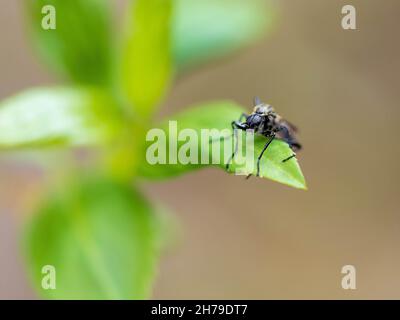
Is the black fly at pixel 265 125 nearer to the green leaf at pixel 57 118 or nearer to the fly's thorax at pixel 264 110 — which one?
the fly's thorax at pixel 264 110

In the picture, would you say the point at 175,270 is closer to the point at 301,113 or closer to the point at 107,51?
the point at 301,113

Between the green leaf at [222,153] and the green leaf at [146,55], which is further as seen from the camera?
the green leaf at [146,55]

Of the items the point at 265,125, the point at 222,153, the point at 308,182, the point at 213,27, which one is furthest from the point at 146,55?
the point at 308,182

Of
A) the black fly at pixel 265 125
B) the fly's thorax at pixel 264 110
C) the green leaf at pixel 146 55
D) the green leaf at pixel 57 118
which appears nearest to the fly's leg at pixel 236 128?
the black fly at pixel 265 125

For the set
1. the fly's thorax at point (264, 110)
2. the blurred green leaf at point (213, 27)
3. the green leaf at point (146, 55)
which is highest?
the blurred green leaf at point (213, 27)

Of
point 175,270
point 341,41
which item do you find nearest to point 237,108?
point 175,270

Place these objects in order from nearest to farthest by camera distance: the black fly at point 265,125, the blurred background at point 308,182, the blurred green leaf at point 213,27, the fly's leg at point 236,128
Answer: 1. the fly's leg at point 236,128
2. the black fly at point 265,125
3. the blurred green leaf at point 213,27
4. the blurred background at point 308,182
